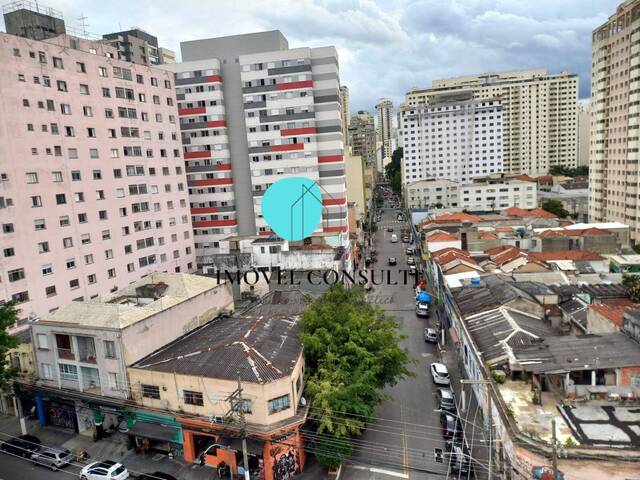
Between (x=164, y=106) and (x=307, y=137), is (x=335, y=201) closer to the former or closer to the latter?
(x=307, y=137)

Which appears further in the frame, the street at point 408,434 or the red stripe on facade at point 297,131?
the red stripe on facade at point 297,131

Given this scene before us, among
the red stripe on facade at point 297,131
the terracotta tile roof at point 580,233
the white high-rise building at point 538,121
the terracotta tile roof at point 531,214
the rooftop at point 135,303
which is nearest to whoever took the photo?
the rooftop at point 135,303

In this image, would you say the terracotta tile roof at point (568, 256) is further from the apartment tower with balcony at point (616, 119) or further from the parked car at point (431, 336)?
the apartment tower with balcony at point (616, 119)

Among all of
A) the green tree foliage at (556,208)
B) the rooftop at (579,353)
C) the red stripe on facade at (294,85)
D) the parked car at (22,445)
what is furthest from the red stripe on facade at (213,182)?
the green tree foliage at (556,208)

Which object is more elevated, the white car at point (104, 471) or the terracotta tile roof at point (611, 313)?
the terracotta tile roof at point (611, 313)

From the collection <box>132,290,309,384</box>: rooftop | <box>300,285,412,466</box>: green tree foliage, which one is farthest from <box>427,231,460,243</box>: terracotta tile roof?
<box>300,285,412,466</box>: green tree foliage

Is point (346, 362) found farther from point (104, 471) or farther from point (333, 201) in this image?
point (333, 201)
